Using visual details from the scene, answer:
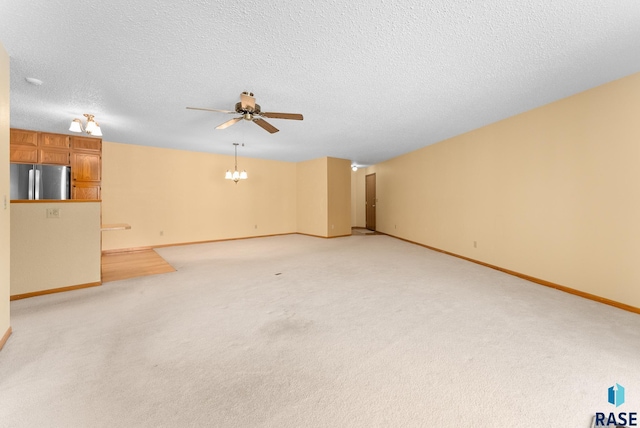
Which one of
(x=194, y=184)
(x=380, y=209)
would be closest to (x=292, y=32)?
(x=194, y=184)

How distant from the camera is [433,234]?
20.2ft

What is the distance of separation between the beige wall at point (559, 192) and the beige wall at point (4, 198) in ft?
19.3

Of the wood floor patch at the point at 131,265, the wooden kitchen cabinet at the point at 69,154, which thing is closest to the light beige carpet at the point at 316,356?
A: the wood floor patch at the point at 131,265

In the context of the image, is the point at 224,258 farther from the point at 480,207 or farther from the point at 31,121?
the point at 480,207

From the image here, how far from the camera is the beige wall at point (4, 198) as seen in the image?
211 cm

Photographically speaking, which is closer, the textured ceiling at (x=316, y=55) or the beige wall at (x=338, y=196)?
the textured ceiling at (x=316, y=55)

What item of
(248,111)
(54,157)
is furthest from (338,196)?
(54,157)

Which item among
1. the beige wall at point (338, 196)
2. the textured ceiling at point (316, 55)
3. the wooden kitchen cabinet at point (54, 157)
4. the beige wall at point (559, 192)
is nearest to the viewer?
the textured ceiling at point (316, 55)

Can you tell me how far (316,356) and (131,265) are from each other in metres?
4.38

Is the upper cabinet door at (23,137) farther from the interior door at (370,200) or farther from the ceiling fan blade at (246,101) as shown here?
the interior door at (370,200)

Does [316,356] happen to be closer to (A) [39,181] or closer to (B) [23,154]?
(A) [39,181]

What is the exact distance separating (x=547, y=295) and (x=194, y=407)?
12.7ft

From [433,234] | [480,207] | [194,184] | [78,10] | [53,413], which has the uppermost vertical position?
[78,10]

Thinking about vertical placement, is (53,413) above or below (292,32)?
below
